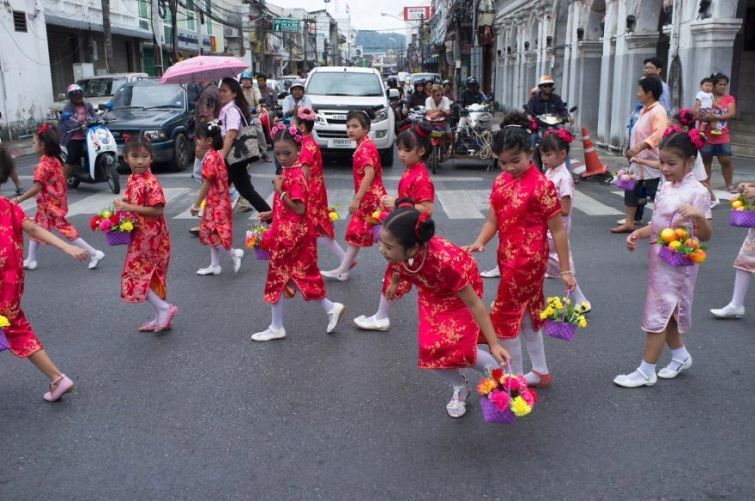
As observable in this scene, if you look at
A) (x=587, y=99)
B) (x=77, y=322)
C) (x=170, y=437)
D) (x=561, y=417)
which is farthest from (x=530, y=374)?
(x=587, y=99)

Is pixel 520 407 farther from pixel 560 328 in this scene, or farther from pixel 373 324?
pixel 373 324

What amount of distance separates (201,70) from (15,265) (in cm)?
583

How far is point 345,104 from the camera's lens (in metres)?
15.0

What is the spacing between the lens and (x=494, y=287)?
661 centimetres

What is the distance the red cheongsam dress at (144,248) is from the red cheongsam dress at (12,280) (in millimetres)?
1101

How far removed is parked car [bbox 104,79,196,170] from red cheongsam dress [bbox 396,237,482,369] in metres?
11.3

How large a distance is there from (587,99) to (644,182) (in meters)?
12.5

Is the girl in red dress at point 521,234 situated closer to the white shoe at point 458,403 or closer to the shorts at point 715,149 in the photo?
the white shoe at point 458,403

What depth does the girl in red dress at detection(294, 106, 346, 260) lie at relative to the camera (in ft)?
19.9

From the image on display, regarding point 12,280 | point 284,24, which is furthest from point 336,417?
point 284,24

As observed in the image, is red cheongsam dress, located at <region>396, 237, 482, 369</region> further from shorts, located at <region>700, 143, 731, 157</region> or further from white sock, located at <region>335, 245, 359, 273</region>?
shorts, located at <region>700, 143, 731, 157</region>

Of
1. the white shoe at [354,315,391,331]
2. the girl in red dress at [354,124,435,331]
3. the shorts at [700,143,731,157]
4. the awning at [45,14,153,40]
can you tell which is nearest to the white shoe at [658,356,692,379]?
the girl in red dress at [354,124,435,331]

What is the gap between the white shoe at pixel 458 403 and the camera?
157 inches

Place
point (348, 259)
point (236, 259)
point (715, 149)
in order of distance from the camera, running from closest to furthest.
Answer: point (348, 259)
point (236, 259)
point (715, 149)
